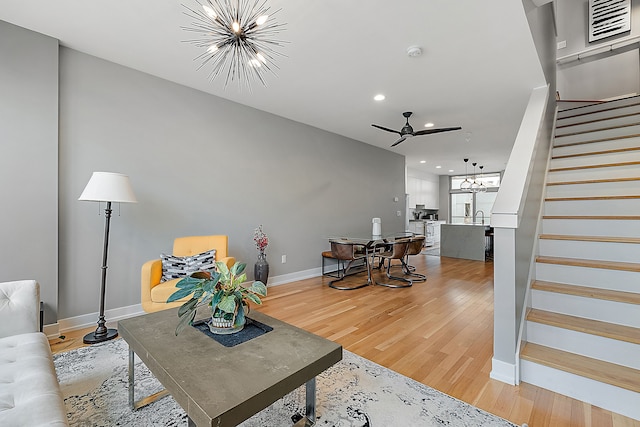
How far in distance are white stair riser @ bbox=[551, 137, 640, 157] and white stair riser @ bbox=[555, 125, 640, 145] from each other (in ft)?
0.65

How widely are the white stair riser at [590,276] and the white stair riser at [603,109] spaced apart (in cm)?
325

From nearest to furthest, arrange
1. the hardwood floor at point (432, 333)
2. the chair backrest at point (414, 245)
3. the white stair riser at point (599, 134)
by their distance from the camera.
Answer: the hardwood floor at point (432, 333)
the white stair riser at point (599, 134)
the chair backrest at point (414, 245)

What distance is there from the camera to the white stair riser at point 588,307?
6.20ft

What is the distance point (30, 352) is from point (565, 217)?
4023 millimetres

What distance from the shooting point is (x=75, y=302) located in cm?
276

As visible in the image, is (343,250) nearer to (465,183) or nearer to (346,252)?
(346,252)

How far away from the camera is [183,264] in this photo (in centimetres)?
294

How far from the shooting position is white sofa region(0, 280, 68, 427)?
39.4 inches

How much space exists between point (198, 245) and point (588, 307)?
354 centimetres

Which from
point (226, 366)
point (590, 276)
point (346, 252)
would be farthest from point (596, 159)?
point (226, 366)

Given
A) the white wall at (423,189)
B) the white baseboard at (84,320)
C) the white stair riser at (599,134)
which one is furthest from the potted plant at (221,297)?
the white wall at (423,189)

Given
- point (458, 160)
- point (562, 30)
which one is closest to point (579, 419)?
point (562, 30)

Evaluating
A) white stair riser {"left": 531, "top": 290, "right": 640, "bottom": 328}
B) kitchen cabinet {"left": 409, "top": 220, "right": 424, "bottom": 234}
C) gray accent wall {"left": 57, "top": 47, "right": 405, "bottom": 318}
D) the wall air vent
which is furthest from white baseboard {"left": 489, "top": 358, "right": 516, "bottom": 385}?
kitchen cabinet {"left": 409, "top": 220, "right": 424, "bottom": 234}

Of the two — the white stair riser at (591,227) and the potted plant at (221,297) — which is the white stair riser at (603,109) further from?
the potted plant at (221,297)
